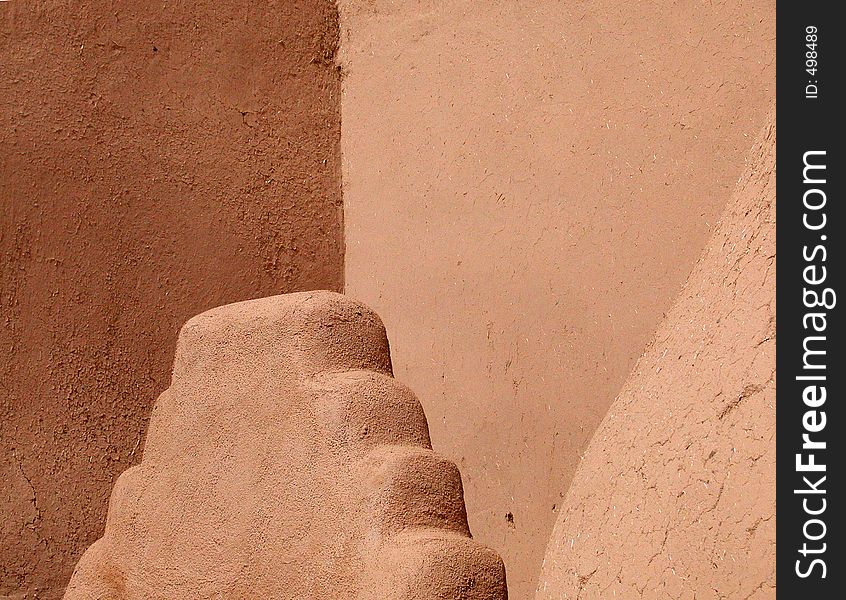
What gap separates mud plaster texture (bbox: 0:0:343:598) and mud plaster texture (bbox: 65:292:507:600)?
723mm

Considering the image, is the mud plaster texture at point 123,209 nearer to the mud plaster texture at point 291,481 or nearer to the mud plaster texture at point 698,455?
the mud plaster texture at point 291,481

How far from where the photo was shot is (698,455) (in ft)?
4.91

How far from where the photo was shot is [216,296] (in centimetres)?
381

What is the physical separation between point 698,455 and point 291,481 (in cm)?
103

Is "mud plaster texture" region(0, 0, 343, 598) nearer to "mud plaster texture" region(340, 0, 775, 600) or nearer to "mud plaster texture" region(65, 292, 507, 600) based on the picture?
"mud plaster texture" region(340, 0, 775, 600)

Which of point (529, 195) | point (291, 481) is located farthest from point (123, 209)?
point (291, 481)

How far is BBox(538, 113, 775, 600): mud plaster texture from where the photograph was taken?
1406 mm

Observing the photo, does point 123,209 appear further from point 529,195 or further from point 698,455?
point 698,455

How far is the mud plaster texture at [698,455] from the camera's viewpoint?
1.41 metres

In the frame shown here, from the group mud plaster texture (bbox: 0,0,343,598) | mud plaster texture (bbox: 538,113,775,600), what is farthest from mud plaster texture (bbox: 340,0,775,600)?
mud plaster texture (bbox: 538,113,775,600)

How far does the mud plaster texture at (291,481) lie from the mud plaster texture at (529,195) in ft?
3.05
